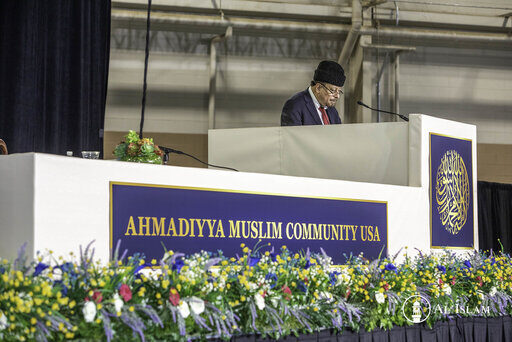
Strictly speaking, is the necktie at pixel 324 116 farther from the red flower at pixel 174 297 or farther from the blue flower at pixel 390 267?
the red flower at pixel 174 297

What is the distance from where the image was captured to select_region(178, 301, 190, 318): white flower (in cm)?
221

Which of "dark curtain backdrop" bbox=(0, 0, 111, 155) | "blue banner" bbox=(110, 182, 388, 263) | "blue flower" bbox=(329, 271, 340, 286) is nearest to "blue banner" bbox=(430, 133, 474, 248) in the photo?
"blue banner" bbox=(110, 182, 388, 263)

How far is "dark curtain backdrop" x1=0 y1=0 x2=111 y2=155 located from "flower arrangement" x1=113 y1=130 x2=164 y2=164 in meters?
3.32

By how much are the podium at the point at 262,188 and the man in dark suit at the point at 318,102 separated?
1.75ft

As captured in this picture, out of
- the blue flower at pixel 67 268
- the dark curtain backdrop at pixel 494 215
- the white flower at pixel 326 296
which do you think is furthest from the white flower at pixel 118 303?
the dark curtain backdrop at pixel 494 215

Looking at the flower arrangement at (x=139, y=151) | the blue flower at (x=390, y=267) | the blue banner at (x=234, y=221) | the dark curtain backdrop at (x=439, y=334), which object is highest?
the flower arrangement at (x=139, y=151)

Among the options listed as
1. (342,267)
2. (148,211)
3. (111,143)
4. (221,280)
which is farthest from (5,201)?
(111,143)

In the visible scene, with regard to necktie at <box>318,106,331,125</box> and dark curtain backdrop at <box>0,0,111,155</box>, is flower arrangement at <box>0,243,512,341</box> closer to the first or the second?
necktie at <box>318,106,331,125</box>

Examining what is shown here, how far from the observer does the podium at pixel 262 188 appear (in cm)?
223

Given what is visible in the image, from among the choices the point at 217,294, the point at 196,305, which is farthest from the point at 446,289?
the point at 196,305

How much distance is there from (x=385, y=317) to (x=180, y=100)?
5815mm

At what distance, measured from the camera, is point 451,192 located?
3.54m

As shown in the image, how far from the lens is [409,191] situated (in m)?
3.29

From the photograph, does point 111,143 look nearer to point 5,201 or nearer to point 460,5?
point 460,5
